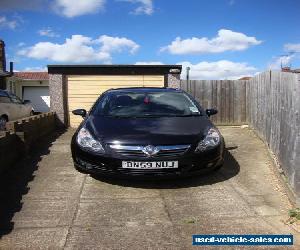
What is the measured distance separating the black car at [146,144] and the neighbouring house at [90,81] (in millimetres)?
7245

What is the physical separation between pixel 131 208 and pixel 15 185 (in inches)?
77.0

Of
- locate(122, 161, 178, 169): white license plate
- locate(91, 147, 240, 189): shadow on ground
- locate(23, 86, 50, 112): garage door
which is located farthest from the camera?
locate(23, 86, 50, 112): garage door

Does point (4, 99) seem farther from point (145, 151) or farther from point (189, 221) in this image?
point (189, 221)

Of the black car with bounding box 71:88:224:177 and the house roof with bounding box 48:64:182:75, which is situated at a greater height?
the house roof with bounding box 48:64:182:75

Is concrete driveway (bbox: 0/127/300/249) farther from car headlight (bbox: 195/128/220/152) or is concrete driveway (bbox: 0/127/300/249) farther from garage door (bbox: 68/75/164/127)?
garage door (bbox: 68/75/164/127)

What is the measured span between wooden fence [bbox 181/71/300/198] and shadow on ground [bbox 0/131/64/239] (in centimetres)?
351

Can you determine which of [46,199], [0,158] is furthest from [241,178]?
[0,158]

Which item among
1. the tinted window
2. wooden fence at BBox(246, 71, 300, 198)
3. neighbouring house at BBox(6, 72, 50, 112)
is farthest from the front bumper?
neighbouring house at BBox(6, 72, 50, 112)

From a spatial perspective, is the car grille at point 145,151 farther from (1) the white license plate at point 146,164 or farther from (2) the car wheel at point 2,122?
(2) the car wheel at point 2,122

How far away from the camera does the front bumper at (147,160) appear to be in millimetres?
5633

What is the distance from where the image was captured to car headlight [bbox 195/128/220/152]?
230 inches

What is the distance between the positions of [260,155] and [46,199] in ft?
14.4

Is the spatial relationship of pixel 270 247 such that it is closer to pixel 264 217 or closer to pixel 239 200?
pixel 264 217

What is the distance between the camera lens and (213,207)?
5.16m
